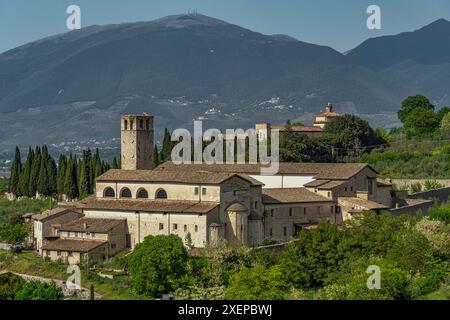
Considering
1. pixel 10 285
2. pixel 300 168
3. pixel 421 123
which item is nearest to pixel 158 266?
pixel 10 285

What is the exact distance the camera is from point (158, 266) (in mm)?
36594

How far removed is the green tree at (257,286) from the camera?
1232 inches

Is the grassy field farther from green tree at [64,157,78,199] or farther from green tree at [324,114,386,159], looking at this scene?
green tree at [324,114,386,159]

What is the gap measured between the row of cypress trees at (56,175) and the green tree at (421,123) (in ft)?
80.1

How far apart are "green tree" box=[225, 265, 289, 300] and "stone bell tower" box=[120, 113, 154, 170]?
16.5 metres

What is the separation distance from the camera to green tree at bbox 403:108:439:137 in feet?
237

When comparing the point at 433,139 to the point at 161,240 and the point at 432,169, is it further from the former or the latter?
the point at 161,240

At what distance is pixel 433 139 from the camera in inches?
2685

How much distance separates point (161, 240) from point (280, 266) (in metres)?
4.86

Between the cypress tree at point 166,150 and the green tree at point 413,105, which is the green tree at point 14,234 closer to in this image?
the cypress tree at point 166,150

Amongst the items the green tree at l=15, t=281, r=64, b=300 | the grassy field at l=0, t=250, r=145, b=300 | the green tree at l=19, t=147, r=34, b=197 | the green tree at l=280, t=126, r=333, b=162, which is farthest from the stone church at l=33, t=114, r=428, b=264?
the green tree at l=19, t=147, r=34, b=197

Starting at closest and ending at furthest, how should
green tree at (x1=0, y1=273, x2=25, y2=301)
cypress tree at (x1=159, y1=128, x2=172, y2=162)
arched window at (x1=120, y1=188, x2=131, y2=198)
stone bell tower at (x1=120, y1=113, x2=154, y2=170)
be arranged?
green tree at (x1=0, y1=273, x2=25, y2=301), arched window at (x1=120, y1=188, x2=131, y2=198), stone bell tower at (x1=120, y1=113, x2=154, y2=170), cypress tree at (x1=159, y1=128, x2=172, y2=162)
